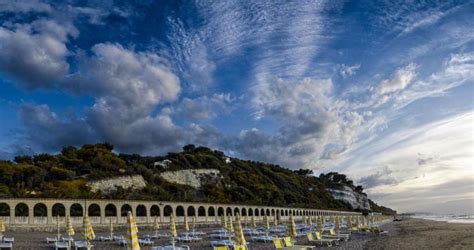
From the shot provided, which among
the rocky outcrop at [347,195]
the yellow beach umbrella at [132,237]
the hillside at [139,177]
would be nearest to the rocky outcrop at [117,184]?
the hillside at [139,177]

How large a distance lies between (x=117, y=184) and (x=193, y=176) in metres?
24.4

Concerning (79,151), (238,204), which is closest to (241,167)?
(238,204)

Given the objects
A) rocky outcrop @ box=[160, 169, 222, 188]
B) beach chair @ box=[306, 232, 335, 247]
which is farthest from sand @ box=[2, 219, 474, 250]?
rocky outcrop @ box=[160, 169, 222, 188]

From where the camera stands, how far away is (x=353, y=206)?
15375 cm

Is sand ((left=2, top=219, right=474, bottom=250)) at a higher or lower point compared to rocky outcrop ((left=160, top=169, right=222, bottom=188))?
lower

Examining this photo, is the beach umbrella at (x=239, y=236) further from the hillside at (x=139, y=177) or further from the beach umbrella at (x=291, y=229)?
the hillside at (x=139, y=177)

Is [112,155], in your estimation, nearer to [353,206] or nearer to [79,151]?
[79,151]

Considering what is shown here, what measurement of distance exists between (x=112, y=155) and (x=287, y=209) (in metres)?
40.0

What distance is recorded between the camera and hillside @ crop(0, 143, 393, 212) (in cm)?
5812

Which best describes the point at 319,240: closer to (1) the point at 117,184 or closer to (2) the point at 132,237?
(2) the point at 132,237

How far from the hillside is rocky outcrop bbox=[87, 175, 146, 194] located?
18 centimetres

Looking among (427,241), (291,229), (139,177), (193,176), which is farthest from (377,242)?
(193,176)

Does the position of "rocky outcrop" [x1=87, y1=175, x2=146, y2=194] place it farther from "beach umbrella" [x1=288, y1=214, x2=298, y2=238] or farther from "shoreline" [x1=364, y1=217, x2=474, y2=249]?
"beach umbrella" [x1=288, y1=214, x2=298, y2=238]

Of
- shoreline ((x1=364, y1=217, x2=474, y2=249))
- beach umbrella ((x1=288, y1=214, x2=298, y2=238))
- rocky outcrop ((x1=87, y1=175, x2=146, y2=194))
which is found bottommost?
shoreline ((x1=364, y1=217, x2=474, y2=249))
